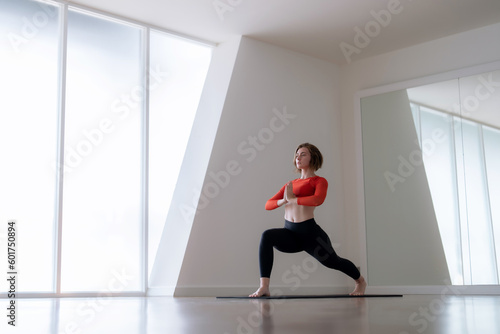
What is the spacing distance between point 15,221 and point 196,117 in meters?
2.07

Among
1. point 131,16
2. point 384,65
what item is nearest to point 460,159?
point 384,65

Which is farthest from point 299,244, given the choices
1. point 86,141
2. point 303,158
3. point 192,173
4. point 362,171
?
point 362,171

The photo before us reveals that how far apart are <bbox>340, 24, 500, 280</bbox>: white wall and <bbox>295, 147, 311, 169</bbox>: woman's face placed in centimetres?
239

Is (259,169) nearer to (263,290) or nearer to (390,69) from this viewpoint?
(390,69)

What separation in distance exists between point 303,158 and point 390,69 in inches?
107

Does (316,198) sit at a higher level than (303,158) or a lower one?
lower

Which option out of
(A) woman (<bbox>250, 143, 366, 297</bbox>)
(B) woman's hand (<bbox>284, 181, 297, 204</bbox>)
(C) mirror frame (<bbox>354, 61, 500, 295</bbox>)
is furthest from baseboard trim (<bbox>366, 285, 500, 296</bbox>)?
(B) woman's hand (<bbox>284, 181, 297, 204</bbox>)

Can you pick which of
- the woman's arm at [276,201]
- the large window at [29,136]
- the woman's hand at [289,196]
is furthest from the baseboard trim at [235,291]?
the woman's hand at [289,196]

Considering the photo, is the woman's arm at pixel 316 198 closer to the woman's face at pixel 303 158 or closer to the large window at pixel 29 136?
the woman's face at pixel 303 158

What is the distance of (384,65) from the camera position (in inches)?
263

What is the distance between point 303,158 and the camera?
439 centimetres

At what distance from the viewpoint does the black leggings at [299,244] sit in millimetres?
4125

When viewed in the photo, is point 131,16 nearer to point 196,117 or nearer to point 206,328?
point 196,117

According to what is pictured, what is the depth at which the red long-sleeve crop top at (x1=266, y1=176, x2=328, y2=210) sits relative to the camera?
413 centimetres
